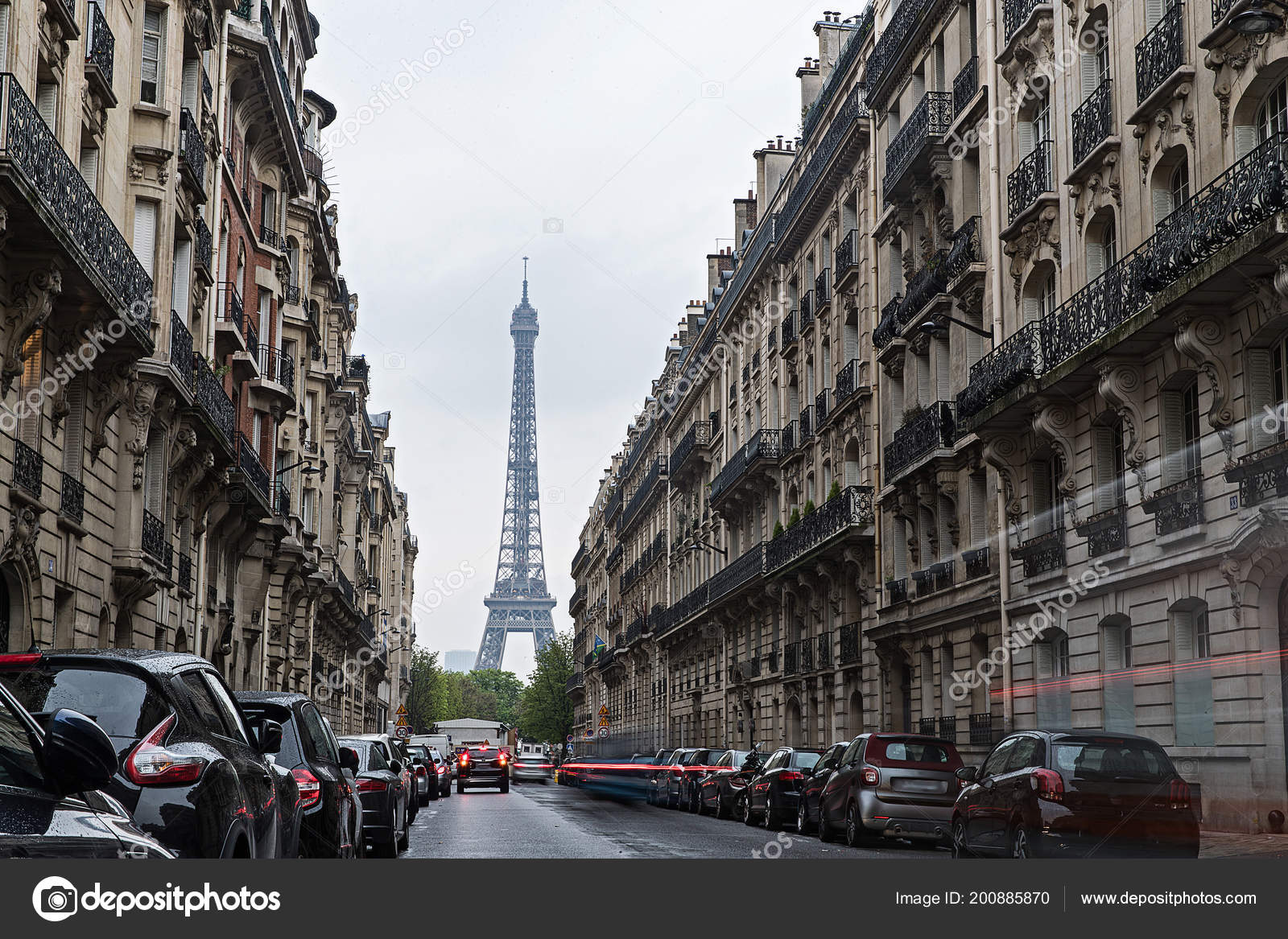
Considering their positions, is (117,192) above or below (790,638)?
above

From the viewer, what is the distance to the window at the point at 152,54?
27.8 metres

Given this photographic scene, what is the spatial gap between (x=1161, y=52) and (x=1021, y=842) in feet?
44.9

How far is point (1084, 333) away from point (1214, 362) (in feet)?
13.3

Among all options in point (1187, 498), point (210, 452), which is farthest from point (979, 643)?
point (210, 452)

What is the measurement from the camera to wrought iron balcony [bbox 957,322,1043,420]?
86.7 feet

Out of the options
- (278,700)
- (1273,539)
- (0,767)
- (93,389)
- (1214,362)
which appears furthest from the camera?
(93,389)

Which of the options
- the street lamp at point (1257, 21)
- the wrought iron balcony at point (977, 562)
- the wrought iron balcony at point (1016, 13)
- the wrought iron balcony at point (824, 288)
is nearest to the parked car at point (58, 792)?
the street lamp at point (1257, 21)

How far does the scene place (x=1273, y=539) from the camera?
19219mm

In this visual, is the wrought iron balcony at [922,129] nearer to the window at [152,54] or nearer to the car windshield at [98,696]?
the window at [152,54]

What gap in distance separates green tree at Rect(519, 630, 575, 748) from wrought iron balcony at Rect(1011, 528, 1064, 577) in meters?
100

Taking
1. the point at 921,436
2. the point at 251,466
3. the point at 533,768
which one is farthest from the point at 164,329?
the point at 533,768

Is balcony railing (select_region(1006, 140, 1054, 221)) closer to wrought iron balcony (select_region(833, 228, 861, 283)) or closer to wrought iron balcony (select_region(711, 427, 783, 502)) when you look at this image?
wrought iron balcony (select_region(833, 228, 861, 283))

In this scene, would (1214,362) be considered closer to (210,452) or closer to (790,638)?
(210,452)

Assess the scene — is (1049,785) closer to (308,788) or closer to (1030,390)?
(308,788)
